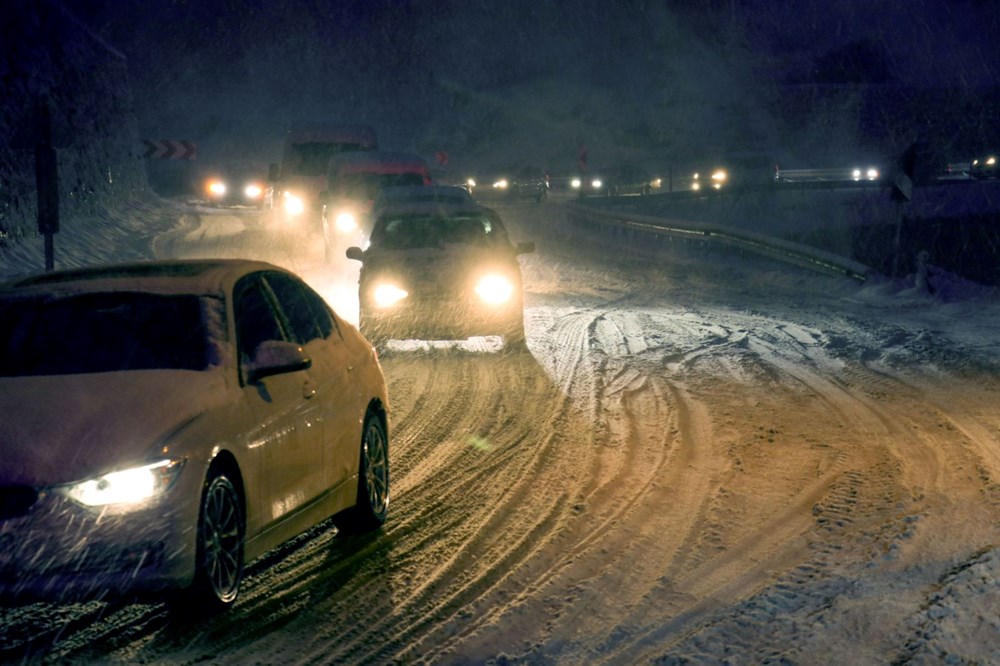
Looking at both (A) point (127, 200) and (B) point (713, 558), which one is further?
(A) point (127, 200)

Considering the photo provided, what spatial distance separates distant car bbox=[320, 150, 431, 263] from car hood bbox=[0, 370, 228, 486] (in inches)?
812

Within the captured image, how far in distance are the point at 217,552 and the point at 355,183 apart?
23244 mm

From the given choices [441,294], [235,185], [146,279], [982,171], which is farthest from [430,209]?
[982,171]

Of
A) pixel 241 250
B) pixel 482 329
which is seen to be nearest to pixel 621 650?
pixel 482 329

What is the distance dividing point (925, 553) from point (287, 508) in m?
3.05

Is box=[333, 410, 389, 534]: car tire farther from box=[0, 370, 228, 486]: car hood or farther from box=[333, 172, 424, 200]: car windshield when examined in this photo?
box=[333, 172, 424, 200]: car windshield

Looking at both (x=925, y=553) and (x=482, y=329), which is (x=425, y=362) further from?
(x=925, y=553)

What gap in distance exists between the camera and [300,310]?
23.3 feet

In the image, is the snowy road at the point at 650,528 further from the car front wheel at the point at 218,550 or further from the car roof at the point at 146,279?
the car roof at the point at 146,279

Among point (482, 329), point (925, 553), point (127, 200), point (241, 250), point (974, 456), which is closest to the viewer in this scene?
point (925, 553)

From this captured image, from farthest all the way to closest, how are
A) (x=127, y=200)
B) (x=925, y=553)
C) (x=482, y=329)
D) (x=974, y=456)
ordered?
(x=127, y=200) < (x=482, y=329) < (x=974, y=456) < (x=925, y=553)

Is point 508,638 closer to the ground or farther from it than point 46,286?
closer to the ground

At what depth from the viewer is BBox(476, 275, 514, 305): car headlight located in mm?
14516

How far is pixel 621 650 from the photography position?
17.2 feet
